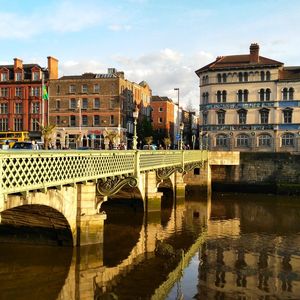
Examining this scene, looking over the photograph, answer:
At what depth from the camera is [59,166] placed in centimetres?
1819

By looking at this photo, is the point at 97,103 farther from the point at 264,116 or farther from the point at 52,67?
the point at 264,116

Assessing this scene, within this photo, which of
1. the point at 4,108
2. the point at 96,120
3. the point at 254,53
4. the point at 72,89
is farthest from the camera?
the point at 4,108

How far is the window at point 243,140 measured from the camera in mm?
66588

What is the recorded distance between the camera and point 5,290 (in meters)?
17.4

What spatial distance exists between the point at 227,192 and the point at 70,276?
3937 cm

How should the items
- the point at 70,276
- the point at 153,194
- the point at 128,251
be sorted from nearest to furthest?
1. the point at 70,276
2. the point at 128,251
3. the point at 153,194

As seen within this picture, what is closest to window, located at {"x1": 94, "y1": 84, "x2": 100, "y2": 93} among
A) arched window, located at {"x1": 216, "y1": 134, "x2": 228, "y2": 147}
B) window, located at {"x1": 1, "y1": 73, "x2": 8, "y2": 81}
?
window, located at {"x1": 1, "y1": 73, "x2": 8, "y2": 81}

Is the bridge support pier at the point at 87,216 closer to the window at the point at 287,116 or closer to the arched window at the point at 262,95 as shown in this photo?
the window at the point at 287,116

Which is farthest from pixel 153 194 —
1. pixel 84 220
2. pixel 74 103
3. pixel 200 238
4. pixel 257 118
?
pixel 74 103

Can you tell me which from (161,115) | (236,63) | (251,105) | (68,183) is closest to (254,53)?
(236,63)

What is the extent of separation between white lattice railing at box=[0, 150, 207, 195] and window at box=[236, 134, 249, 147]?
3939cm

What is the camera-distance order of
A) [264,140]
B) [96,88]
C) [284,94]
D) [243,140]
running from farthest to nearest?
[96,88]
[243,140]
[264,140]
[284,94]

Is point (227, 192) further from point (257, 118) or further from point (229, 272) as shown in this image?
point (229, 272)

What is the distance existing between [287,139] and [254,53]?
46.1 ft
